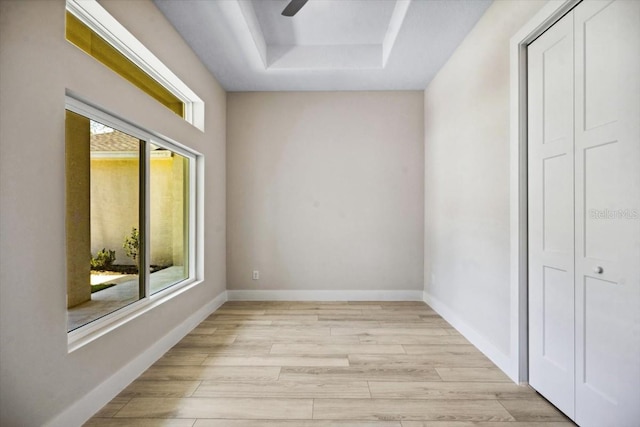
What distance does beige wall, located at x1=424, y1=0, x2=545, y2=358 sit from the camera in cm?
230

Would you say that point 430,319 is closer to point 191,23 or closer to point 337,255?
point 337,255

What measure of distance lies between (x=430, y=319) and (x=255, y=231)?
2.34 m

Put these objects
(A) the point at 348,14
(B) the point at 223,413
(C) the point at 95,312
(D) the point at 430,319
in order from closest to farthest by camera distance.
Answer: (B) the point at 223,413
(C) the point at 95,312
(A) the point at 348,14
(D) the point at 430,319

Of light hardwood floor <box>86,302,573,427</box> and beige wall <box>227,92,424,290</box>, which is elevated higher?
beige wall <box>227,92,424,290</box>

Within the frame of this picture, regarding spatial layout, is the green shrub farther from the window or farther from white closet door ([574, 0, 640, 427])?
white closet door ([574, 0, 640, 427])

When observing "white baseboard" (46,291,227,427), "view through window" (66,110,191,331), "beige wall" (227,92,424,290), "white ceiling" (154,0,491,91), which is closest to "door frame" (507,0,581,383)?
"white ceiling" (154,0,491,91)

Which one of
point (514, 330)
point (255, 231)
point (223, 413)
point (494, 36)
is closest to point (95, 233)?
point (223, 413)

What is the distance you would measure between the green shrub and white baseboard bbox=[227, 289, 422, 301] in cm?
217

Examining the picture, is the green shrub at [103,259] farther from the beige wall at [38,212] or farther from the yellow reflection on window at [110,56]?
the yellow reflection on window at [110,56]

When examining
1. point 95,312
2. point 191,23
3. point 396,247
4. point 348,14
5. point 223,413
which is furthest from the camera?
point 396,247

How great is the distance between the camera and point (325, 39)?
342 centimetres

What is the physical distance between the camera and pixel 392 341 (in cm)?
282

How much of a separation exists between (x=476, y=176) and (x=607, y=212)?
1222 millimetres

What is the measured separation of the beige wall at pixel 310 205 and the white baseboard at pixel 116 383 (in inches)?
55.5
